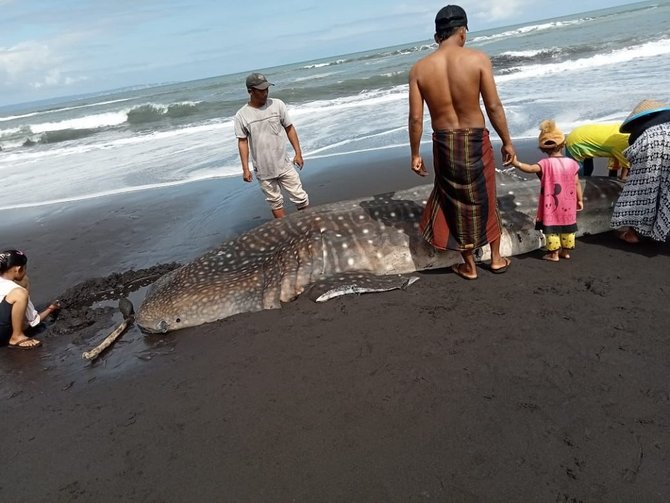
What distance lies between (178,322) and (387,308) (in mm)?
1924

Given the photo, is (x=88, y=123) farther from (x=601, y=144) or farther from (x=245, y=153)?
(x=601, y=144)

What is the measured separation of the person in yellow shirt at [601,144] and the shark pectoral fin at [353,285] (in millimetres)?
2761

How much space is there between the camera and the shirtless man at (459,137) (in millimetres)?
4043

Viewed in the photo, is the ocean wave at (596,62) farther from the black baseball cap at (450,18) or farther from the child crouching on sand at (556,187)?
the black baseball cap at (450,18)

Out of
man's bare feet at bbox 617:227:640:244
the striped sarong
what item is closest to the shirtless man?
the striped sarong

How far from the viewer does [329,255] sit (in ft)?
16.4

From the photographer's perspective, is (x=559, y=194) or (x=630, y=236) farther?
(x=630, y=236)

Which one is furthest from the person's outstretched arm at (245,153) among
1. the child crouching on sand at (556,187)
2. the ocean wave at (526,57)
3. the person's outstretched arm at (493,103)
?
the ocean wave at (526,57)

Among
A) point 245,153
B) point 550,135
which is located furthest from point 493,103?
point 245,153

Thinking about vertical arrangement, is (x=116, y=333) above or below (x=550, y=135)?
below

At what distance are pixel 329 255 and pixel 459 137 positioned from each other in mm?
1677

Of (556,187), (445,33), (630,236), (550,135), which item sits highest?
(445,33)

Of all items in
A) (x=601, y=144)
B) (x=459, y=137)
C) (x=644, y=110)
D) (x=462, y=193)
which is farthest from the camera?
(x=601, y=144)

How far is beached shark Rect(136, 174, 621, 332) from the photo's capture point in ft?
15.5
